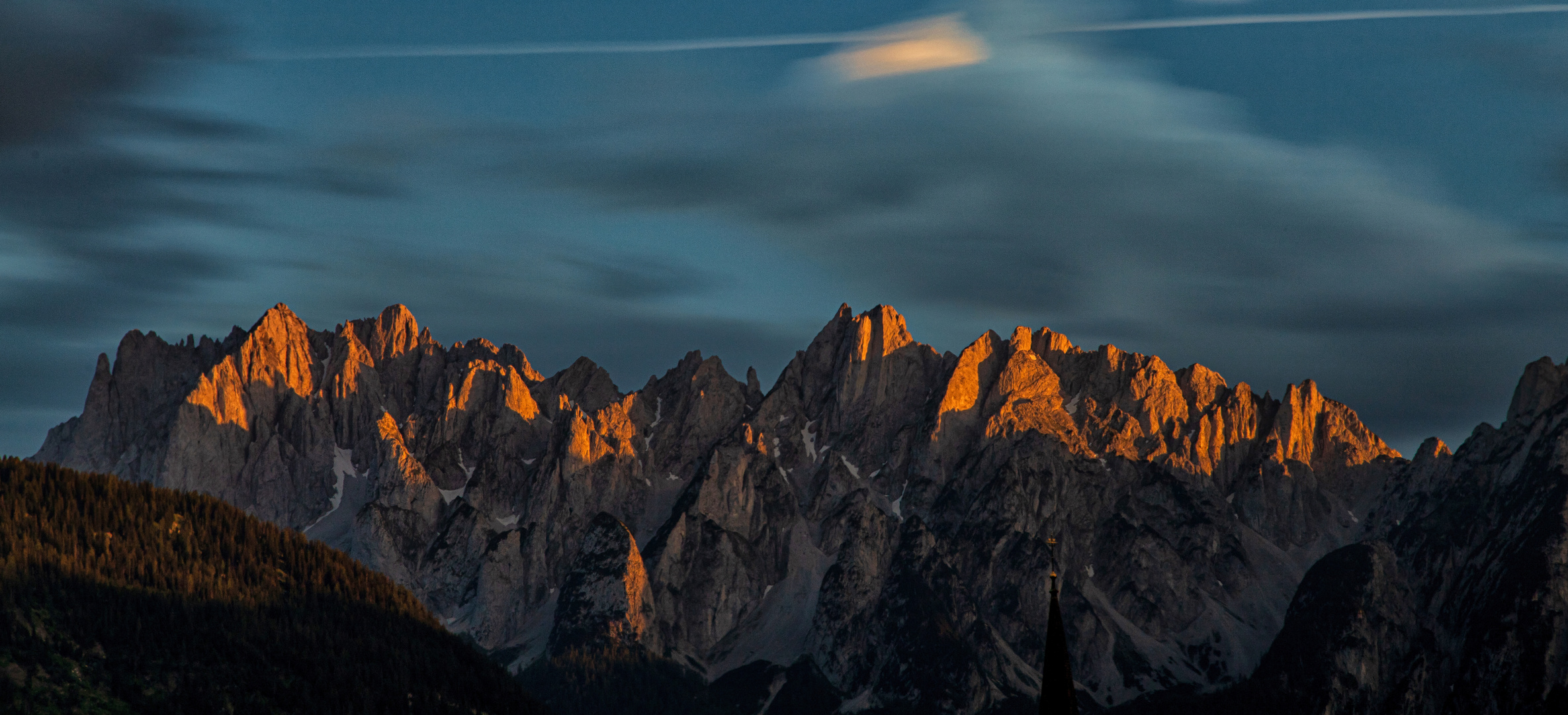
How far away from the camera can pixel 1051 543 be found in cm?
14088

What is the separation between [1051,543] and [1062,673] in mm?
15968

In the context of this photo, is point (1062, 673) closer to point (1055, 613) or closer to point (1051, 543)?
point (1055, 613)

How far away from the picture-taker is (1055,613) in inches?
5103

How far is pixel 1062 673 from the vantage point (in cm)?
12712

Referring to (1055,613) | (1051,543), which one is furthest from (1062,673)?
(1051,543)

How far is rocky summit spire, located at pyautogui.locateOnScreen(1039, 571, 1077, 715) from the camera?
127 m

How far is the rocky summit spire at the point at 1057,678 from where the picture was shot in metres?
127

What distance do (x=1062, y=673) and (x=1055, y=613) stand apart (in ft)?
15.5

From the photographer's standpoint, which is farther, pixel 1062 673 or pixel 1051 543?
pixel 1051 543

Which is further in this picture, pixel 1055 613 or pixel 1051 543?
pixel 1051 543

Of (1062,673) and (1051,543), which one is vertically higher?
(1051,543)

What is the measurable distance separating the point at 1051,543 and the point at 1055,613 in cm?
1203

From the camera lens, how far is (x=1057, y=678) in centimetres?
12725
